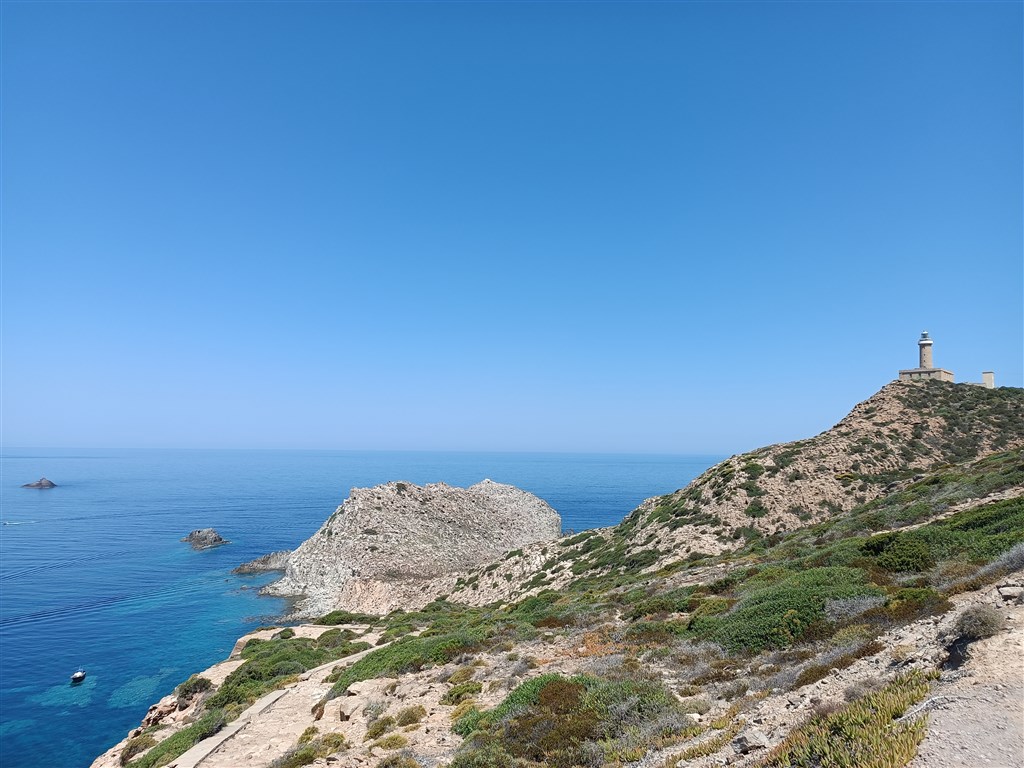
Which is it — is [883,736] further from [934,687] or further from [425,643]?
[425,643]

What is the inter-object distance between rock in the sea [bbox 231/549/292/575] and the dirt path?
80.0m

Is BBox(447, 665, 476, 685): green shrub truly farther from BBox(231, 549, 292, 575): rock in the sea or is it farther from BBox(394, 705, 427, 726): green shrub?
BBox(231, 549, 292, 575): rock in the sea

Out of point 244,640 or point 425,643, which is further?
point 244,640

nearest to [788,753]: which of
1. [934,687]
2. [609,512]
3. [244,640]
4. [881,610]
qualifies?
[934,687]

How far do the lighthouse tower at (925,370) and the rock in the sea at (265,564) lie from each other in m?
81.9

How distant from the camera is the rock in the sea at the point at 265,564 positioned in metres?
74.2

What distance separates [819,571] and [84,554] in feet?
348

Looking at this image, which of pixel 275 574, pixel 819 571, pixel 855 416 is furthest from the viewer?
pixel 275 574

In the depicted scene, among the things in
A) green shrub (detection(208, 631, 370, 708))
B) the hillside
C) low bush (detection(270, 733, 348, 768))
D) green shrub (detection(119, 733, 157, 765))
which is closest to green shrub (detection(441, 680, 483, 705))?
low bush (detection(270, 733, 348, 768))

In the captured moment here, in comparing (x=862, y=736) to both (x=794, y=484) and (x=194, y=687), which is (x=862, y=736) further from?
(x=794, y=484)

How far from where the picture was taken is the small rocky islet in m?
7.41

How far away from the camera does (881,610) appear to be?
472 inches

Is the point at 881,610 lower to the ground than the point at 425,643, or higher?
higher

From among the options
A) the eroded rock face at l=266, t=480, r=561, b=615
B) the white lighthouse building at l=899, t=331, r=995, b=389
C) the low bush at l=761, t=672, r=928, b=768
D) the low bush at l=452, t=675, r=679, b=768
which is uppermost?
the white lighthouse building at l=899, t=331, r=995, b=389
